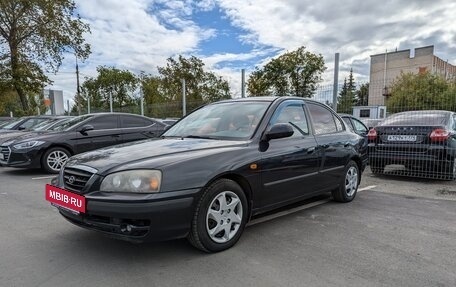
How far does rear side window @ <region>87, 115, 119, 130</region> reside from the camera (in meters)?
8.95

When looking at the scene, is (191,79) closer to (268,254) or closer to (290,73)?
(290,73)

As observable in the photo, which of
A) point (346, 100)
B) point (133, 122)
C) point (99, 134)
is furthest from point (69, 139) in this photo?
→ point (346, 100)

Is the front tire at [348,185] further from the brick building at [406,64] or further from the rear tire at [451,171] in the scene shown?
the brick building at [406,64]

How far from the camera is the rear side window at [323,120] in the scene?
16.6 ft

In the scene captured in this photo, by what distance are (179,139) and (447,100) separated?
27.8 feet

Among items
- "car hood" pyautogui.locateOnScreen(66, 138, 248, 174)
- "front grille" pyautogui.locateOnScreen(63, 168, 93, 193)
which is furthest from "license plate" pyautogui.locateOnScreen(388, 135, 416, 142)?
"front grille" pyautogui.locateOnScreen(63, 168, 93, 193)

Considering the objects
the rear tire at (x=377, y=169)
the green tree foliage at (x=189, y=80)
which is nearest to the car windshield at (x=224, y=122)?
the rear tire at (x=377, y=169)

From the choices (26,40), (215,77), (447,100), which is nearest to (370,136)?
(447,100)

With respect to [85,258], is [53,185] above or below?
above

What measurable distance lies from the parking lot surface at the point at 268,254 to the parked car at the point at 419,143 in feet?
7.07

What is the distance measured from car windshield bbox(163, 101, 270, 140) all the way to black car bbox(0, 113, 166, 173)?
14.9 ft

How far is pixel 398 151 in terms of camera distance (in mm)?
7445

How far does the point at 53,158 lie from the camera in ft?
27.5

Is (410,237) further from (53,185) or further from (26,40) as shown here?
(26,40)
